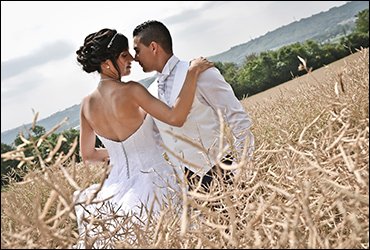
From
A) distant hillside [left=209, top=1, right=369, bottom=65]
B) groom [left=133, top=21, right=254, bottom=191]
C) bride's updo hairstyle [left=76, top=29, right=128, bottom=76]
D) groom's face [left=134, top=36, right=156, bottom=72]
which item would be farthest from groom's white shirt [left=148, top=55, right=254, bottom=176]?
distant hillside [left=209, top=1, right=369, bottom=65]

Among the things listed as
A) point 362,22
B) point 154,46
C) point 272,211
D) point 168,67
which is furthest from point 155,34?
point 362,22

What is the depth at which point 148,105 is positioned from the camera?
10.6ft

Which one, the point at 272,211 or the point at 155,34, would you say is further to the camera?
the point at 155,34

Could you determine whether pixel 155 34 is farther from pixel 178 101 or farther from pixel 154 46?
pixel 178 101

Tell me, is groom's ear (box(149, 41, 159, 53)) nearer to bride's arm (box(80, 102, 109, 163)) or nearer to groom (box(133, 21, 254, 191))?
groom (box(133, 21, 254, 191))

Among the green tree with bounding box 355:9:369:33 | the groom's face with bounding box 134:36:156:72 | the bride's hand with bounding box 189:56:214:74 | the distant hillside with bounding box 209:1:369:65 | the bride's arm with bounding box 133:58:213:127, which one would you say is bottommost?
the distant hillside with bounding box 209:1:369:65

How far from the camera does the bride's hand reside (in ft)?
10.6

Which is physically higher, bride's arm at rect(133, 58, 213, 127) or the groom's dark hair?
the groom's dark hair

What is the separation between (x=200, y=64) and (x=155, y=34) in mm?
467

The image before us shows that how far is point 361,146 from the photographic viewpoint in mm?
A: 1222

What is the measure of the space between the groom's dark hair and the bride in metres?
0.16

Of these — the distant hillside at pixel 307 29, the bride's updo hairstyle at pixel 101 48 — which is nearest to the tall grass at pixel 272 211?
the bride's updo hairstyle at pixel 101 48

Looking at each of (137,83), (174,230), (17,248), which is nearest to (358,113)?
(174,230)

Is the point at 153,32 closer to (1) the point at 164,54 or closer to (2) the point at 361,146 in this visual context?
(1) the point at 164,54
